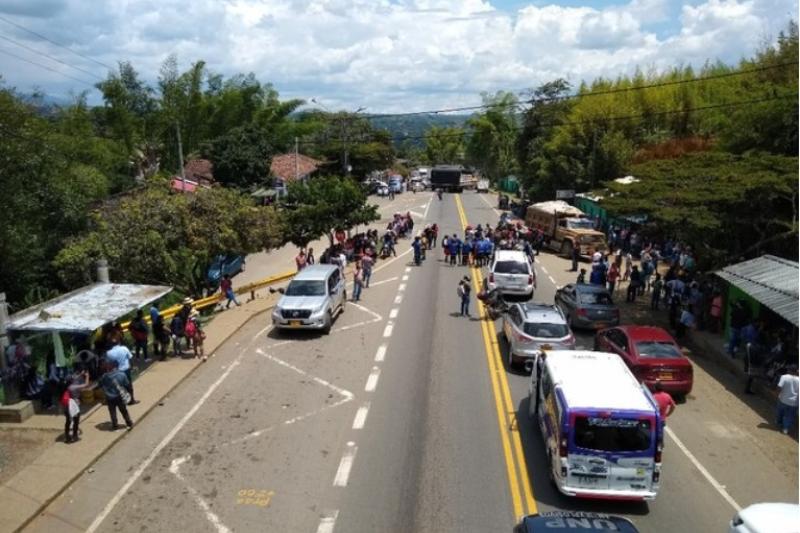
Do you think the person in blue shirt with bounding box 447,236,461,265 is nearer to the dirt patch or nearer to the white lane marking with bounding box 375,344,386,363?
the white lane marking with bounding box 375,344,386,363

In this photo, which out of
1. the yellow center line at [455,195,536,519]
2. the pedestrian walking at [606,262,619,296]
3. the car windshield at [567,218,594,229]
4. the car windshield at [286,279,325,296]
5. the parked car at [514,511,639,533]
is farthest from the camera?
the car windshield at [567,218,594,229]

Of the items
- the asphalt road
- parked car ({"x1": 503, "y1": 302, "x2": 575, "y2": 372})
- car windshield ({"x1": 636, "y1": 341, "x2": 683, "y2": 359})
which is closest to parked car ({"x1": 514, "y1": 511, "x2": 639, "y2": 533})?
the asphalt road

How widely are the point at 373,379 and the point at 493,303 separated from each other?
786 centimetres

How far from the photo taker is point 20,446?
13422mm

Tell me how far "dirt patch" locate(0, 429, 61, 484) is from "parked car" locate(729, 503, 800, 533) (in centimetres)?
1128

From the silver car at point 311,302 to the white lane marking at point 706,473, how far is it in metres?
10.4

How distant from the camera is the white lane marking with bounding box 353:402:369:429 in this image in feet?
47.6

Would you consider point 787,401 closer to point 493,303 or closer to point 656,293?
point 493,303

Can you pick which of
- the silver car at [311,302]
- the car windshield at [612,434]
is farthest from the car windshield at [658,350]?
the silver car at [311,302]

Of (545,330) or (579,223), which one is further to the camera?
(579,223)

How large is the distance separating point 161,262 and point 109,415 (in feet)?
33.7

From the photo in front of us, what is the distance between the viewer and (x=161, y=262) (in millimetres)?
24438

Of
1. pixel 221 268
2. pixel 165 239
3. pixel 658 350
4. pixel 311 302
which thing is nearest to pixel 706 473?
pixel 658 350

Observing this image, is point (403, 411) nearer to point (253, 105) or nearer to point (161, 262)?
point (161, 262)
